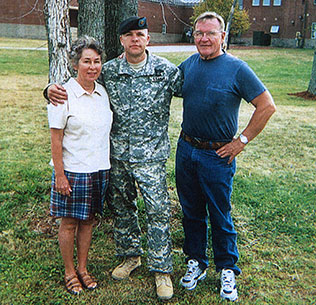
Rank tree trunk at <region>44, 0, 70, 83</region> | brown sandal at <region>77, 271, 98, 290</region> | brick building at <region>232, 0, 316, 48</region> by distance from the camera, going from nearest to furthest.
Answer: brown sandal at <region>77, 271, 98, 290</region>, tree trunk at <region>44, 0, 70, 83</region>, brick building at <region>232, 0, 316, 48</region>

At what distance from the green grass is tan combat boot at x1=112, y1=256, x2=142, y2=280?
0.06 metres

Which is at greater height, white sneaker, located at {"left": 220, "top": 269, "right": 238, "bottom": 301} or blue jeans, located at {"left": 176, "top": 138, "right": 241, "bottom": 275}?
blue jeans, located at {"left": 176, "top": 138, "right": 241, "bottom": 275}

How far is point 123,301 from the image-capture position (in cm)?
296

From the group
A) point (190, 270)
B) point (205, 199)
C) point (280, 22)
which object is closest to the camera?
point (205, 199)

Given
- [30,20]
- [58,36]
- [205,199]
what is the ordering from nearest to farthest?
[205,199], [58,36], [30,20]

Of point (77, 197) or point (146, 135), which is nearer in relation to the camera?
point (77, 197)

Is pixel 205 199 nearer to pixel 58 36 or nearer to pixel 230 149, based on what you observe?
pixel 230 149

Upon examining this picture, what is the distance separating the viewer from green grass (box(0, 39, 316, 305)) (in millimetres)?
3078

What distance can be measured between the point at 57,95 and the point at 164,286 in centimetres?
170

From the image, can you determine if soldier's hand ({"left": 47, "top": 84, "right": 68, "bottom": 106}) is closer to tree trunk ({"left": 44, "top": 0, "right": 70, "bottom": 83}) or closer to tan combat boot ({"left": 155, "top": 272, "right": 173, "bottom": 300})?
tree trunk ({"left": 44, "top": 0, "right": 70, "bottom": 83})

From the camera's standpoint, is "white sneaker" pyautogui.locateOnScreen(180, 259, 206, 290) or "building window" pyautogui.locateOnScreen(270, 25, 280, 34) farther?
"building window" pyautogui.locateOnScreen(270, 25, 280, 34)

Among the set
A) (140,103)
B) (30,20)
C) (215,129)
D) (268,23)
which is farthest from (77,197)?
(268,23)

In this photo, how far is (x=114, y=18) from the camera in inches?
161

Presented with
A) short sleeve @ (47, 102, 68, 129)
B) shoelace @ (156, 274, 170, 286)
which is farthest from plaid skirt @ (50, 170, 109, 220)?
shoelace @ (156, 274, 170, 286)
